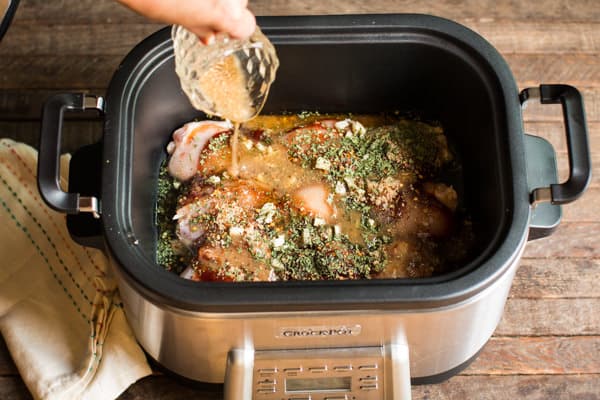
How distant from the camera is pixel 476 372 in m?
1.79

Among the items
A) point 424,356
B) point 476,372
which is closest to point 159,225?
point 424,356

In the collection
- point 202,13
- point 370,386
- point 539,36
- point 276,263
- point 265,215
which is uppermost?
point 539,36

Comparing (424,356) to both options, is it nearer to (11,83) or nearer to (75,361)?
(75,361)

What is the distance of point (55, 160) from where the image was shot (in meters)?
1.38

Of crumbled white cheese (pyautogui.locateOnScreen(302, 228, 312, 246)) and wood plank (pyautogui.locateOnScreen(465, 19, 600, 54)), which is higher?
wood plank (pyautogui.locateOnScreen(465, 19, 600, 54))

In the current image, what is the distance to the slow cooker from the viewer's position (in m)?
1.33

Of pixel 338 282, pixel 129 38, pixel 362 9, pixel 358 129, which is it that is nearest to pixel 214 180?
pixel 358 129

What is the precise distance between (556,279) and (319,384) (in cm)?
72

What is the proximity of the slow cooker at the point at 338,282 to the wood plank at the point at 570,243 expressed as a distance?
32 centimetres

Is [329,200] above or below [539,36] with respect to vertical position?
below

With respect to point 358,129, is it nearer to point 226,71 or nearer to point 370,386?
point 226,71

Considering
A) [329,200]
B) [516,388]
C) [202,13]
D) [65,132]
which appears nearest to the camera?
[202,13]

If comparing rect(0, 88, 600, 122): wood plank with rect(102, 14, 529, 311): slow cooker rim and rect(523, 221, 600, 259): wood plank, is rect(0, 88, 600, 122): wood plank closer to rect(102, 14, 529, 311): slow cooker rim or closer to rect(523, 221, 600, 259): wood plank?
rect(523, 221, 600, 259): wood plank

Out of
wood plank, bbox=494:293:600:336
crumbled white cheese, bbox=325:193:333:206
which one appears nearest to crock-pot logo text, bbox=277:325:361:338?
crumbled white cheese, bbox=325:193:333:206
